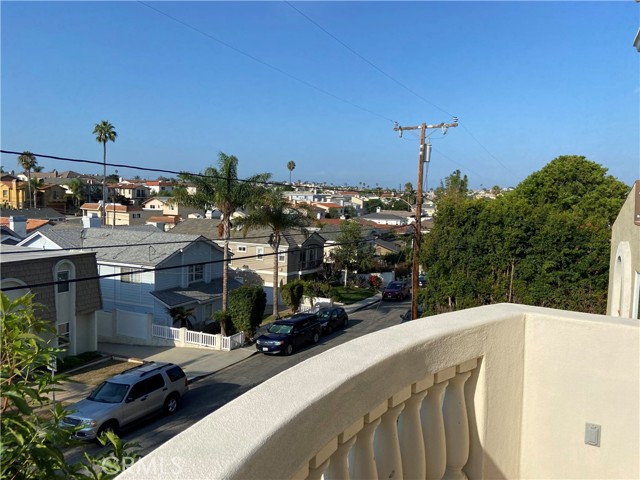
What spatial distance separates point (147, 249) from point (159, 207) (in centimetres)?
5809

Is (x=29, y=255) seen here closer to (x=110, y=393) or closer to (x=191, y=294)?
(x=110, y=393)

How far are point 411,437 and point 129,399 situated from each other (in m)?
13.2

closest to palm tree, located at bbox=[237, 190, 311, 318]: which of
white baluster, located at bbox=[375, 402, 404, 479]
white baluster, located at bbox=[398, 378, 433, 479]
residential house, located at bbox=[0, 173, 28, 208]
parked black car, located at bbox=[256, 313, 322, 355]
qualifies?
parked black car, located at bbox=[256, 313, 322, 355]

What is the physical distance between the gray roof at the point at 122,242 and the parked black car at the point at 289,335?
620 centimetres

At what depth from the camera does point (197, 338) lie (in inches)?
924

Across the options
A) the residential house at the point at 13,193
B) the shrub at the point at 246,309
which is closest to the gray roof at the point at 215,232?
the shrub at the point at 246,309

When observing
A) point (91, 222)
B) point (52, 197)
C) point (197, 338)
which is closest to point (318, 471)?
point (197, 338)

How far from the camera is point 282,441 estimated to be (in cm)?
147

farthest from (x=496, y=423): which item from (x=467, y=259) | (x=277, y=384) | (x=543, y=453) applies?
(x=467, y=259)

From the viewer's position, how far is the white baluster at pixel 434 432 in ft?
8.14

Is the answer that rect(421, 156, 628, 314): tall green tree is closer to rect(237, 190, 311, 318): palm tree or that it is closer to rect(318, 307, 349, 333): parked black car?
rect(318, 307, 349, 333): parked black car

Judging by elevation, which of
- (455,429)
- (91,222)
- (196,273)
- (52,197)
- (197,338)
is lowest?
(197,338)

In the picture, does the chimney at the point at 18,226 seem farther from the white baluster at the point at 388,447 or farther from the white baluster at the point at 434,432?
the white baluster at the point at 388,447

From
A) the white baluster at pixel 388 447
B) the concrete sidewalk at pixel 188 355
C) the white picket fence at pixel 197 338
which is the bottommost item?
the concrete sidewalk at pixel 188 355
